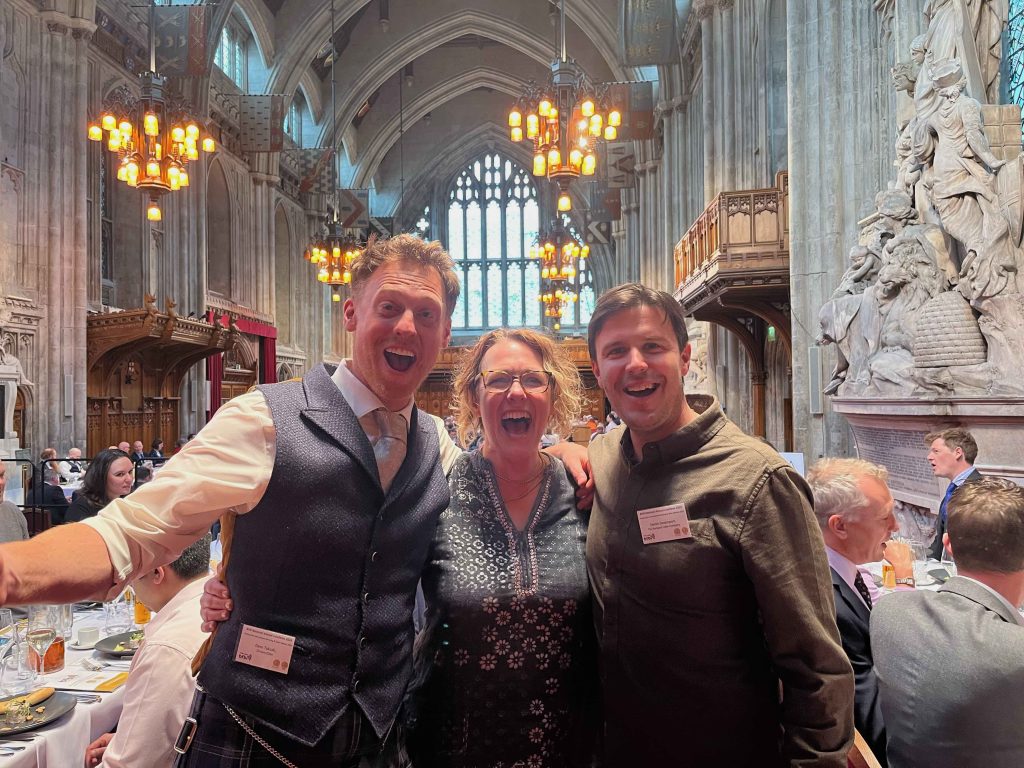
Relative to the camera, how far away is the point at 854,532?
7.96 ft

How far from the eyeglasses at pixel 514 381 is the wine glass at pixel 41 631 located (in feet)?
6.57

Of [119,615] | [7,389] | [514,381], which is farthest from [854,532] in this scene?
[7,389]

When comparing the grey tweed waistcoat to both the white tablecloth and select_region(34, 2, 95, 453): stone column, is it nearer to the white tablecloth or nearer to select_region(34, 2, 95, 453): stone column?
the white tablecloth

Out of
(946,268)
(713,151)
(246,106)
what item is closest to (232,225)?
(246,106)

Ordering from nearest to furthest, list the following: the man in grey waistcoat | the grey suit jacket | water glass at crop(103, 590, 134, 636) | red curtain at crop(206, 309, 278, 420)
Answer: the man in grey waistcoat → the grey suit jacket → water glass at crop(103, 590, 134, 636) → red curtain at crop(206, 309, 278, 420)

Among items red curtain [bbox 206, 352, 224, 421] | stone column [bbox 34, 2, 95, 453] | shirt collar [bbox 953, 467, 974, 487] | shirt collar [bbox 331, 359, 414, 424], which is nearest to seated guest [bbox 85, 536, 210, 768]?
shirt collar [bbox 331, 359, 414, 424]

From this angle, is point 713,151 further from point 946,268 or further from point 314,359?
point 314,359

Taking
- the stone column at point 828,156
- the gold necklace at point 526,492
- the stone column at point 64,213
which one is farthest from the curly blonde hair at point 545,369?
the stone column at point 64,213

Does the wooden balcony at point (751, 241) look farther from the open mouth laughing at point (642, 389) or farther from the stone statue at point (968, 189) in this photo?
the open mouth laughing at point (642, 389)

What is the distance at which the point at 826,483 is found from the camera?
8.18 feet

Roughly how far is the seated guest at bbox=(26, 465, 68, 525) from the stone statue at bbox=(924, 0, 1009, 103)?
8.84 metres

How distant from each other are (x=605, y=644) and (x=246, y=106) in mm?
18346

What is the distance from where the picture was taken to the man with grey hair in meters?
2.20

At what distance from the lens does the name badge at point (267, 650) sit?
4.66 feet
